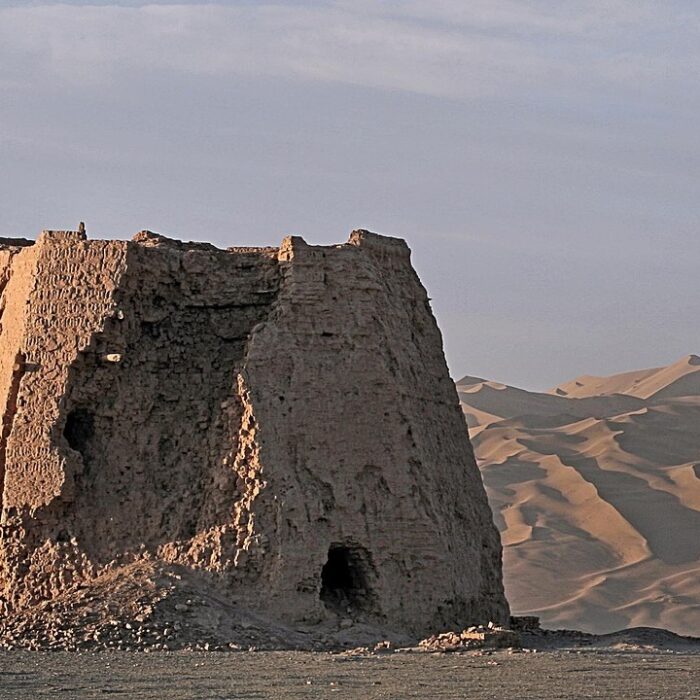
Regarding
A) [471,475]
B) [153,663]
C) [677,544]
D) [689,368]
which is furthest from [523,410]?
[153,663]

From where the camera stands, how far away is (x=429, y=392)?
20266 millimetres

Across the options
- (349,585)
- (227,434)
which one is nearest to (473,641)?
(349,585)

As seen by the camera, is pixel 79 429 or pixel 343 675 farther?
pixel 79 429

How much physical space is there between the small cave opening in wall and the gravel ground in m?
1.88

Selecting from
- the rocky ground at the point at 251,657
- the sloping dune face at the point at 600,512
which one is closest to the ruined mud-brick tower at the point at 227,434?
the rocky ground at the point at 251,657

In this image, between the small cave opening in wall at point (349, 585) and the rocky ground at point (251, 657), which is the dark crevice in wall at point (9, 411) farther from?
the small cave opening in wall at point (349, 585)

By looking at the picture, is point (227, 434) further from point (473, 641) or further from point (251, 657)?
point (473, 641)


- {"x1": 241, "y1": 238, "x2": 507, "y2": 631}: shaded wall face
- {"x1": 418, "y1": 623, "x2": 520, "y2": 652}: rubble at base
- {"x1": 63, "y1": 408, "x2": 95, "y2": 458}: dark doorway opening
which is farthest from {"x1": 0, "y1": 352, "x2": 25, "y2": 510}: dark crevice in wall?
{"x1": 418, "y1": 623, "x2": 520, "y2": 652}: rubble at base

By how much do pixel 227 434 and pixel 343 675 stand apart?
424cm

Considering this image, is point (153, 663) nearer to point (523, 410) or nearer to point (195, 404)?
point (195, 404)

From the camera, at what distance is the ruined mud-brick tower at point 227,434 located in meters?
18.5

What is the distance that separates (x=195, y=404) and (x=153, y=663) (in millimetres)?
3823

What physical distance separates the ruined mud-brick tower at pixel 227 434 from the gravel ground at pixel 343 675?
188cm

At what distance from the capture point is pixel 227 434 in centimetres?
1886
